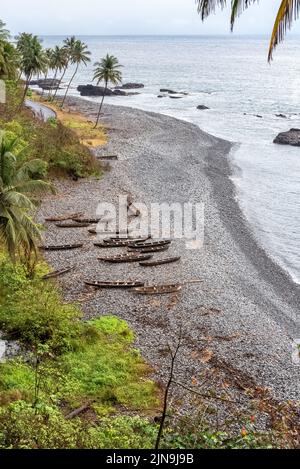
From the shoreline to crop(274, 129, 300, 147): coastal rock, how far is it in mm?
22618

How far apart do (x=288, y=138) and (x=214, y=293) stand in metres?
56.8

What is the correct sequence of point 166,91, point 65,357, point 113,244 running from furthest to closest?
point 166,91, point 113,244, point 65,357

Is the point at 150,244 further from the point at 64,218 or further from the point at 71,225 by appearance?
the point at 64,218

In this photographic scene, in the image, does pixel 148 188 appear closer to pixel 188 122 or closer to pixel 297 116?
pixel 188 122

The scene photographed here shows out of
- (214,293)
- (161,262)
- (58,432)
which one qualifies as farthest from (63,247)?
(58,432)

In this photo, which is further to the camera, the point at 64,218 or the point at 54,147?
the point at 54,147

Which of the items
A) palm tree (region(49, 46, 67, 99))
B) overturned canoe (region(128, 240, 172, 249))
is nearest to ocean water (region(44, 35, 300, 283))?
overturned canoe (region(128, 240, 172, 249))

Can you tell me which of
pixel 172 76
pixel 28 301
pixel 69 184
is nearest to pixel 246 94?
pixel 172 76

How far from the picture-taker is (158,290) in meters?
29.1

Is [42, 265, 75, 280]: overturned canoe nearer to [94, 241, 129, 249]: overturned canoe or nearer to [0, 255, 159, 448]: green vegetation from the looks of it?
[0, 255, 159, 448]: green vegetation

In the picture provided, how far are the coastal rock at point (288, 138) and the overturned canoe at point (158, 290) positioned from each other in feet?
184

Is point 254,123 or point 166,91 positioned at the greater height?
point 166,91

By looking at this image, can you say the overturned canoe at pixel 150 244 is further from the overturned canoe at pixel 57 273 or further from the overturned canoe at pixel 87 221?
the overturned canoe at pixel 87 221

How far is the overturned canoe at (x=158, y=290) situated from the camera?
28.9 meters
